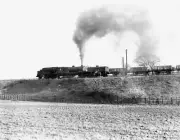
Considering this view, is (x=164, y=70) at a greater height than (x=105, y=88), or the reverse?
(x=164, y=70)

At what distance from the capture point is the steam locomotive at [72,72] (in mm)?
50344

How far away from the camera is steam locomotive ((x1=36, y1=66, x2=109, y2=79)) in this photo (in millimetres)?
50344

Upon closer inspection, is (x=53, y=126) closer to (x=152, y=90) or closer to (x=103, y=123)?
(x=103, y=123)

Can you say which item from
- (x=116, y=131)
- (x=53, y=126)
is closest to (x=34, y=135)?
(x=53, y=126)

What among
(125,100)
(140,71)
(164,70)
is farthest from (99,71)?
(125,100)

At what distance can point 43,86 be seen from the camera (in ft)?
161

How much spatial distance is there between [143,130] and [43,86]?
35.3 metres

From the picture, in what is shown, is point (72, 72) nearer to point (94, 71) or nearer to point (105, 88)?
point (94, 71)

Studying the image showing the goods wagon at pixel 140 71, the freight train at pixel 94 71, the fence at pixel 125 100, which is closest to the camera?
the fence at pixel 125 100

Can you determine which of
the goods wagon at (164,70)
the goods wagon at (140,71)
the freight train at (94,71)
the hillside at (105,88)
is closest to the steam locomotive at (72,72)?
the freight train at (94,71)

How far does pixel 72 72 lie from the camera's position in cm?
5122

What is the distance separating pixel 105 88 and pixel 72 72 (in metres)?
11.2

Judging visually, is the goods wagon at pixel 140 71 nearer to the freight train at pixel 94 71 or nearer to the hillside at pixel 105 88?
the freight train at pixel 94 71

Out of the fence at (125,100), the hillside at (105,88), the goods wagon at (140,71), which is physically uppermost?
the goods wagon at (140,71)
